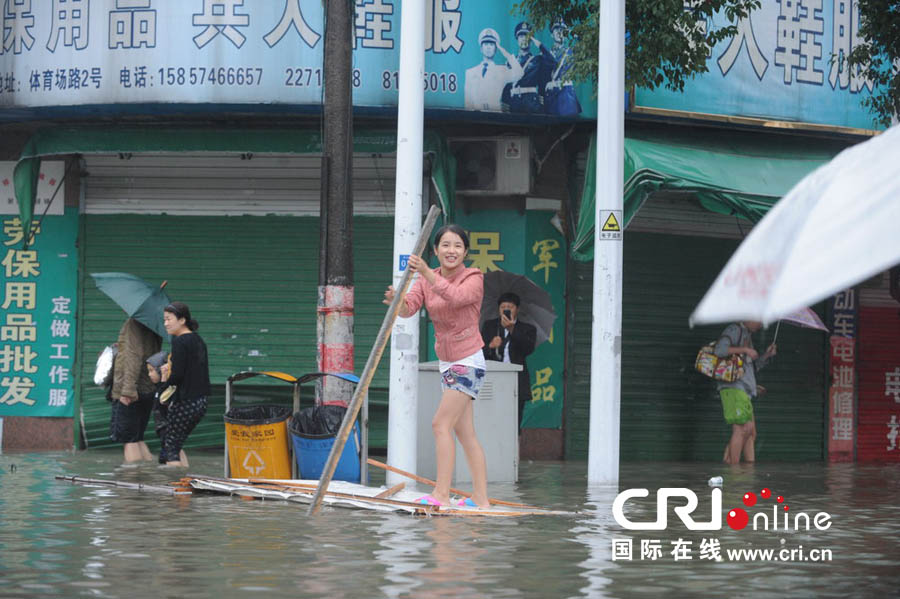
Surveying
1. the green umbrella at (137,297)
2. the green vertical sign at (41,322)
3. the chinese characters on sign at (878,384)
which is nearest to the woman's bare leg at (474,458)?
the green umbrella at (137,297)

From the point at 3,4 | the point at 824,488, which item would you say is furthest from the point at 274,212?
the point at 824,488

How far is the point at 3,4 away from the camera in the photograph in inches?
652

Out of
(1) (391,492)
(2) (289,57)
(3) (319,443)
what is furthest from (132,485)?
(2) (289,57)

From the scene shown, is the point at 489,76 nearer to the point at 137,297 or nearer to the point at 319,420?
the point at 137,297

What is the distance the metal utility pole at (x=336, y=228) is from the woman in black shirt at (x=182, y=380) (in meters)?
1.60

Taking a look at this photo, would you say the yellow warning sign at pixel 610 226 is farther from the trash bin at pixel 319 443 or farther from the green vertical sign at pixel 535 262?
the green vertical sign at pixel 535 262

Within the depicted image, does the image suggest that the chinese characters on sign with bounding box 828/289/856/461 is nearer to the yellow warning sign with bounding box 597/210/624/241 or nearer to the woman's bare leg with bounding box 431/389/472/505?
the yellow warning sign with bounding box 597/210/624/241

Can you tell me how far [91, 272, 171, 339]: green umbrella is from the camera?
14.7m

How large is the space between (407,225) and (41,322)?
701 centimetres

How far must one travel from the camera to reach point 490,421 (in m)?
13.1

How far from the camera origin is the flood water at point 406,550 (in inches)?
258

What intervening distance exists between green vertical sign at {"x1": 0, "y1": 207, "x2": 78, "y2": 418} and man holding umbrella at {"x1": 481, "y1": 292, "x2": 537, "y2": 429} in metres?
5.47

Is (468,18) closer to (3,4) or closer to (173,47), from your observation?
(173,47)

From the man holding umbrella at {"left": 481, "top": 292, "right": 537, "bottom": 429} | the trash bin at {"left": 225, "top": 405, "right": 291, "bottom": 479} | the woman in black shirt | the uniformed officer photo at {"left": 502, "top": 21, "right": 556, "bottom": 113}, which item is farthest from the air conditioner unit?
the trash bin at {"left": 225, "top": 405, "right": 291, "bottom": 479}
